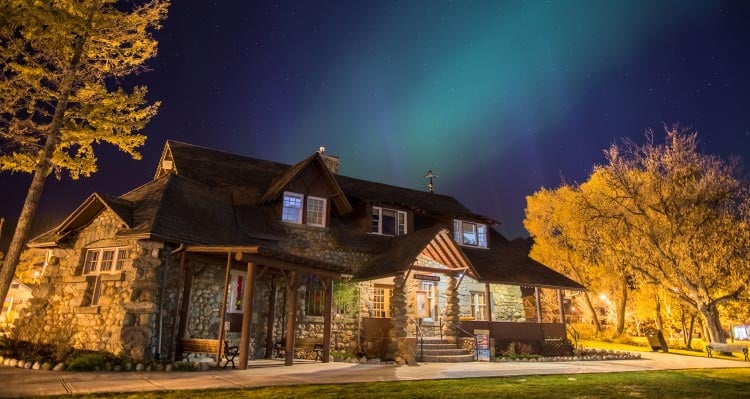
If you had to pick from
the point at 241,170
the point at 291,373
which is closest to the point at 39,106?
the point at 241,170

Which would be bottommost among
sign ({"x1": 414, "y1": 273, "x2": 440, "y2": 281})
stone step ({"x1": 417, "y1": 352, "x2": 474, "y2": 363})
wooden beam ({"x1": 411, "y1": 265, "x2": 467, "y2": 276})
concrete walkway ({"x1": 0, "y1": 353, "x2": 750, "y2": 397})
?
stone step ({"x1": 417, "y1": 352, "x2": 474, "y2": 363})

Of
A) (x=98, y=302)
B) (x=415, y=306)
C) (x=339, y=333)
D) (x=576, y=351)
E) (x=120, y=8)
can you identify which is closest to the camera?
(x=98, y=302)

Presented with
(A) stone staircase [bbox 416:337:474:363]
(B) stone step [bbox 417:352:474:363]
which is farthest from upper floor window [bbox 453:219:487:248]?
(B) stone step [bbox 417:352:474:363]

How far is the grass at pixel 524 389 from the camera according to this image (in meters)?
7.70

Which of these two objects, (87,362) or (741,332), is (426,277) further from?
(741,332)

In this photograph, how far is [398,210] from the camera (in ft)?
75.5

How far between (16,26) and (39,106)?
8.05 ft

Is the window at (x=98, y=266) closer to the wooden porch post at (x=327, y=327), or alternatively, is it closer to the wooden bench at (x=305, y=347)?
the wooden bench at (x=305, y=347)

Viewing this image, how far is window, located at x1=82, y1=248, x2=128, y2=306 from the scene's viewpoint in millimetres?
13180

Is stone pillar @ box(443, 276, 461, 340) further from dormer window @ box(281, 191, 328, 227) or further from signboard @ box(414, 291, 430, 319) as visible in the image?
dormer window @ box(281, 191, 328, 227)

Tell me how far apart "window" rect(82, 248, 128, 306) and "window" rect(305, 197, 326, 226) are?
788 centimetres

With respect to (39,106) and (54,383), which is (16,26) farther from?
(54,383)

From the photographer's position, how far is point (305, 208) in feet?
64.2

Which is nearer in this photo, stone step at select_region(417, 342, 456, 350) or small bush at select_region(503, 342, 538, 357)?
stone step at select_region(417, 342, 456, 350)
